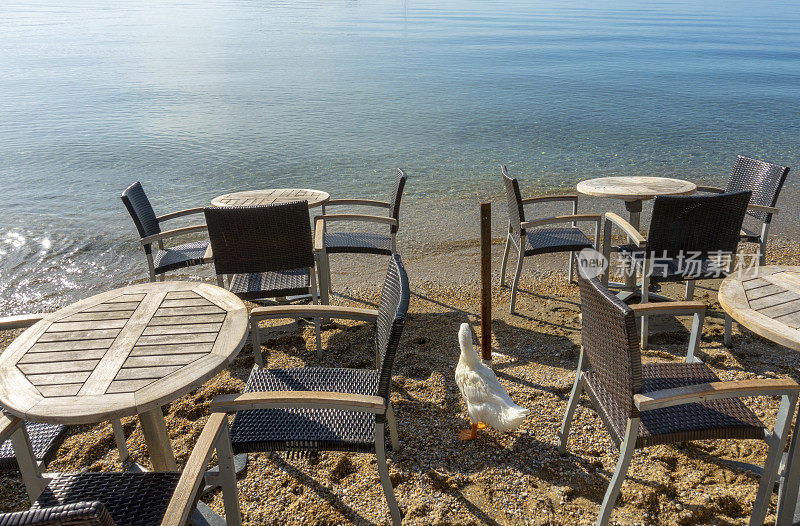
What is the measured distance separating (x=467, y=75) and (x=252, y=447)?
29555 mm

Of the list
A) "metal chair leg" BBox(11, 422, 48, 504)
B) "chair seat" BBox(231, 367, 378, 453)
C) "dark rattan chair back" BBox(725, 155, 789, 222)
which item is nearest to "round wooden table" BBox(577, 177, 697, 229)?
"dark rattan chair back" BBox(725, 155, 789, 222)

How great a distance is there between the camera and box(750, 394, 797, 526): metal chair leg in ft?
7.50

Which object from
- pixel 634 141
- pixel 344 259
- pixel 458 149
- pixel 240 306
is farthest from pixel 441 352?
pixel 634 141

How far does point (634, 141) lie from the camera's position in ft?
47.8

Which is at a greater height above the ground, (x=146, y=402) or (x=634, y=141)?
(x=146, y=402)

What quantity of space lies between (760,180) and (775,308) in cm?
293

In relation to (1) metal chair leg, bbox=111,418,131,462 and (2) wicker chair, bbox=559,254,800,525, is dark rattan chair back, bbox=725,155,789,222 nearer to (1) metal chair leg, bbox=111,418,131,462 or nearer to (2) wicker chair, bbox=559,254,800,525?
(2) wicker chair, bbox=559,254,800,525

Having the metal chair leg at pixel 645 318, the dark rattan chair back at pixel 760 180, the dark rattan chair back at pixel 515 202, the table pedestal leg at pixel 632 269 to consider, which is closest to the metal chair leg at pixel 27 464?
the dark rattan chair back at pixel 515 202

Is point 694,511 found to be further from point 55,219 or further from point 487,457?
point 55,219

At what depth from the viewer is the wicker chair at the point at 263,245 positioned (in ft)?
12.6

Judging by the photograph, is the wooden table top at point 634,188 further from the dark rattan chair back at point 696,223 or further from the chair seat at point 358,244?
the chair seat at point 358,244

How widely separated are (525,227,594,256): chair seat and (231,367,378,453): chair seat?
2430 mm

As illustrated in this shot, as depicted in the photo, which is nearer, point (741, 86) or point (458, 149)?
point (458, 149)

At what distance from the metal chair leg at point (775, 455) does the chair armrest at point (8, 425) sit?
3009mm
